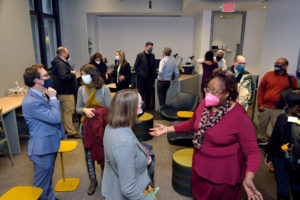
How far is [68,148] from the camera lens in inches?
109

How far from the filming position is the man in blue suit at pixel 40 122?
2133 millimetres

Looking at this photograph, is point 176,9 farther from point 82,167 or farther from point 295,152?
point 295,152

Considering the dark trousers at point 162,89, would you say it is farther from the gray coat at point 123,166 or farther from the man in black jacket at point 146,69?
the gray coat at point 123,166

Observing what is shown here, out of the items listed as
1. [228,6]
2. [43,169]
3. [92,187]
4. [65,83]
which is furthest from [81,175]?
[228,6]

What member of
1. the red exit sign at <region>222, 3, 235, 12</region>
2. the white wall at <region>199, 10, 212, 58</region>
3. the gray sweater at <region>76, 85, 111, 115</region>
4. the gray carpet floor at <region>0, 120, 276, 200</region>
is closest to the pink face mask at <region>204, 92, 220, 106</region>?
the gray sweater at <region>76, 85, 111, 115</region>

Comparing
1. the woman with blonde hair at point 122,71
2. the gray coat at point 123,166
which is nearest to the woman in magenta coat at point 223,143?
the gray coat at point 123,166

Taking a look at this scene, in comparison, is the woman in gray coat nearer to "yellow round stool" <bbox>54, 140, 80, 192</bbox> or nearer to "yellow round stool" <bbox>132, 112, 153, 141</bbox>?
"yellow round stool" <bbox>54, 140, 80, 192</bbox>

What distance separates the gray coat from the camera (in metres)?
1.33

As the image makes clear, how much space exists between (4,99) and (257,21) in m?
6.64

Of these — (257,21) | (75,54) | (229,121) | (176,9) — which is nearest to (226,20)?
(257,21)

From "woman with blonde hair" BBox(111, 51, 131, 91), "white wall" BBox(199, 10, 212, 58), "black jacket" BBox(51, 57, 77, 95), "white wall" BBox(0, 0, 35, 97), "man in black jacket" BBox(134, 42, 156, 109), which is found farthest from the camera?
"white wall" BBox(199, 10, 212, 58)

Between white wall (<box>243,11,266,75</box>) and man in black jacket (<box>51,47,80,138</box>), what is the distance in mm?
5223

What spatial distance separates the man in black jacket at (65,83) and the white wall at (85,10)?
3332 millimetres

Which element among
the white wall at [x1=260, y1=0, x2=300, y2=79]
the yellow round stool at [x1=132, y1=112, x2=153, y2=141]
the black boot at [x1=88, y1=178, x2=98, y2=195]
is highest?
the white wall at [x1=260, y1=0, x2=300, y2=79]
